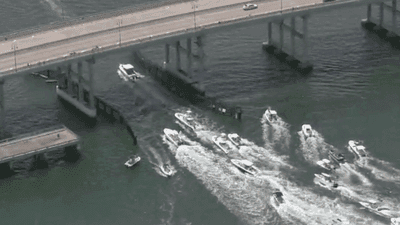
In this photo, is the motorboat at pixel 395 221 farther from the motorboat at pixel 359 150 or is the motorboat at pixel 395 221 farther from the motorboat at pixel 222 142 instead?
the motorboat at pixel 222 142

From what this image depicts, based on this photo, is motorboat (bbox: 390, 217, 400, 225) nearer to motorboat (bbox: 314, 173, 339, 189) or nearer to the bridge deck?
motorboat (bbox: 314, 173, 339, 189)

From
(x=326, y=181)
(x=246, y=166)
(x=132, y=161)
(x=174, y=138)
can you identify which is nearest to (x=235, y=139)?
(x=246, y=166)

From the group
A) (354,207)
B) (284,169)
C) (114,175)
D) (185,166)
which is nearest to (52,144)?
(114,175)

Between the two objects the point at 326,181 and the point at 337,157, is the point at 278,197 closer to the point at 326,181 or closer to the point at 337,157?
the point at 326,181

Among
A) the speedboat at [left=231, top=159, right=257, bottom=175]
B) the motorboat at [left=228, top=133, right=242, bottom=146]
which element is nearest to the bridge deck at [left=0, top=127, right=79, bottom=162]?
the motorboat at [left=228, top=133, right=242, bottom=146]

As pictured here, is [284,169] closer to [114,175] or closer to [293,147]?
[293,147]
